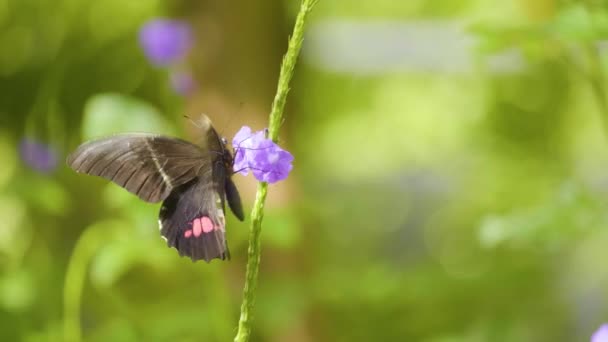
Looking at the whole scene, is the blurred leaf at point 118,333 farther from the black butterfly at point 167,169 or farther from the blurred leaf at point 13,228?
the black butterfly at point 167,169

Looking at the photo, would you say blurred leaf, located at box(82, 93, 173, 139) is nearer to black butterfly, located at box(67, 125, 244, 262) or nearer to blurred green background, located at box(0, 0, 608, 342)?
blurred green background, located at box(0, 0, 608, 342)

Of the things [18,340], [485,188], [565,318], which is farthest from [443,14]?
[18,340]

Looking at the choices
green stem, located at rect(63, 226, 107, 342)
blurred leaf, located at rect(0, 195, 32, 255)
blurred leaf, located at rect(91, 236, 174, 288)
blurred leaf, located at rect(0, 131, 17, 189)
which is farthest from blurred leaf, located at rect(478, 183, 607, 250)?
blurred leaf, located at rect(0, 131, 17, 189)

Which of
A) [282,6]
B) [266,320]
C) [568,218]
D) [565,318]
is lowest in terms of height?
[565,318]

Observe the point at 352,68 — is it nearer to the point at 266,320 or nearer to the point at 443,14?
the point at 443,14

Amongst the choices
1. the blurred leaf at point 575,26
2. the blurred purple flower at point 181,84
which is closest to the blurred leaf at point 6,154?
the blurred purple flower at point 181,84
